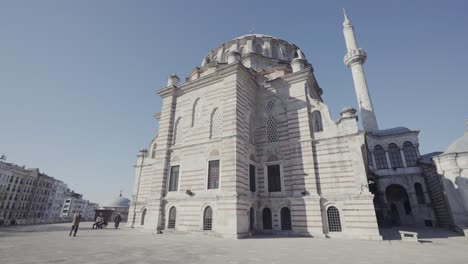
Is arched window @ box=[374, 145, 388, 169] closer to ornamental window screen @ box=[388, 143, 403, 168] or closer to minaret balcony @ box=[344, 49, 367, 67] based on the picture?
ornamental window screen @ box=[388, 143, 403, 168]

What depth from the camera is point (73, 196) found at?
90.8 meters

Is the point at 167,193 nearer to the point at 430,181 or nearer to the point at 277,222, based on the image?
the point at 277,222

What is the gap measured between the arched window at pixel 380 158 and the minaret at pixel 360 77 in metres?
2.65

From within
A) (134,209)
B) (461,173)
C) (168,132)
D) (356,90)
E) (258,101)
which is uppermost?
(356,90)

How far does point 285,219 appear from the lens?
16500 mm

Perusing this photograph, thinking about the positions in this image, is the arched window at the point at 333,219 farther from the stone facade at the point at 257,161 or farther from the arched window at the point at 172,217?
the arched window at the point at 172,217

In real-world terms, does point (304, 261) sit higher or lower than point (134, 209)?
lower

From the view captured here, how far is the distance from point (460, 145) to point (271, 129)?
52.6 feet

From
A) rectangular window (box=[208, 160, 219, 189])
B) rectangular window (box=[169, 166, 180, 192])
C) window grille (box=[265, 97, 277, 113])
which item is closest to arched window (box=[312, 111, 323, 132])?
window grille (box=[265, 97, 277, 113])

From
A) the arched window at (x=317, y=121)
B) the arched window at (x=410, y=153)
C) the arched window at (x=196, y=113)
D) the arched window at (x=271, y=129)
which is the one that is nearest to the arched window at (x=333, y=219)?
the arched window at (x=317, y=121)

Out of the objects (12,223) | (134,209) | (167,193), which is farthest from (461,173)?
(12,223)

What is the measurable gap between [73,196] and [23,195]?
1568 inches

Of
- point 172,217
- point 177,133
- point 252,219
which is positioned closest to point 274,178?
point 252,219

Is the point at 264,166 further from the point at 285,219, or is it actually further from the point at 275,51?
the point at 275,51
